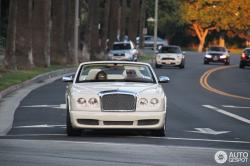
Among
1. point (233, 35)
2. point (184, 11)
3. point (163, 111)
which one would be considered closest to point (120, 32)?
point (184, 11)

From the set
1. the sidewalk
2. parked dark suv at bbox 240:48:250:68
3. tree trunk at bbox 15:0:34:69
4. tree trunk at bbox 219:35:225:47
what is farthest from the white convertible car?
tree trunk at bbox 219:35:225:47

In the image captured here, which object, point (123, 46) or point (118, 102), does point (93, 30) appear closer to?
point (123, 46)

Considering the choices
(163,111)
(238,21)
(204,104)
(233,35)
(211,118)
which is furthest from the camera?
(233,35)

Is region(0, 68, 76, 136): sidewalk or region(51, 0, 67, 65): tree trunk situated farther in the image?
region(51, 0, 67, 65): tree trunk

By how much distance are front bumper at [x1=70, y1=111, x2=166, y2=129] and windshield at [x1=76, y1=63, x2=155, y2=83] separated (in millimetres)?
1307

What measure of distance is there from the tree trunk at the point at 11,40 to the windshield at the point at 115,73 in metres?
23.2

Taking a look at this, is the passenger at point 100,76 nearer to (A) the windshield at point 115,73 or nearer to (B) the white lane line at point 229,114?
(A) the windshield at point 115,73

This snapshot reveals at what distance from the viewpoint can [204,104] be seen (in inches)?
1008

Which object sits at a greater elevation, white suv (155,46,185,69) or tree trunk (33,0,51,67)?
tree trunk (33,0,51,67)

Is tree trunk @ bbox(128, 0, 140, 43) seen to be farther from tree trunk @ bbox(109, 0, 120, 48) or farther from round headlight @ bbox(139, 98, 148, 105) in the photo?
round headlight @ bbox(139, 98, 148, 105)

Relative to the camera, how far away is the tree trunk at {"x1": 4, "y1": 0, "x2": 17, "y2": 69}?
3944 centimetres

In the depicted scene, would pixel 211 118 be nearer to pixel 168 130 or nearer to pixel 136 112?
pixel 168 130

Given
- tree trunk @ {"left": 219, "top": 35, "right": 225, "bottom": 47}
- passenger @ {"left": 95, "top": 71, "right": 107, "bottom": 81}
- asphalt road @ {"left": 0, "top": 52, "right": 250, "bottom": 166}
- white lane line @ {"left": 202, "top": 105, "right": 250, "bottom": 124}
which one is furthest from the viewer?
tree trunk @ {"left": 219, "top": 35, "right": 225, "bottom": 47}

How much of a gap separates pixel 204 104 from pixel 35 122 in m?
8.29
